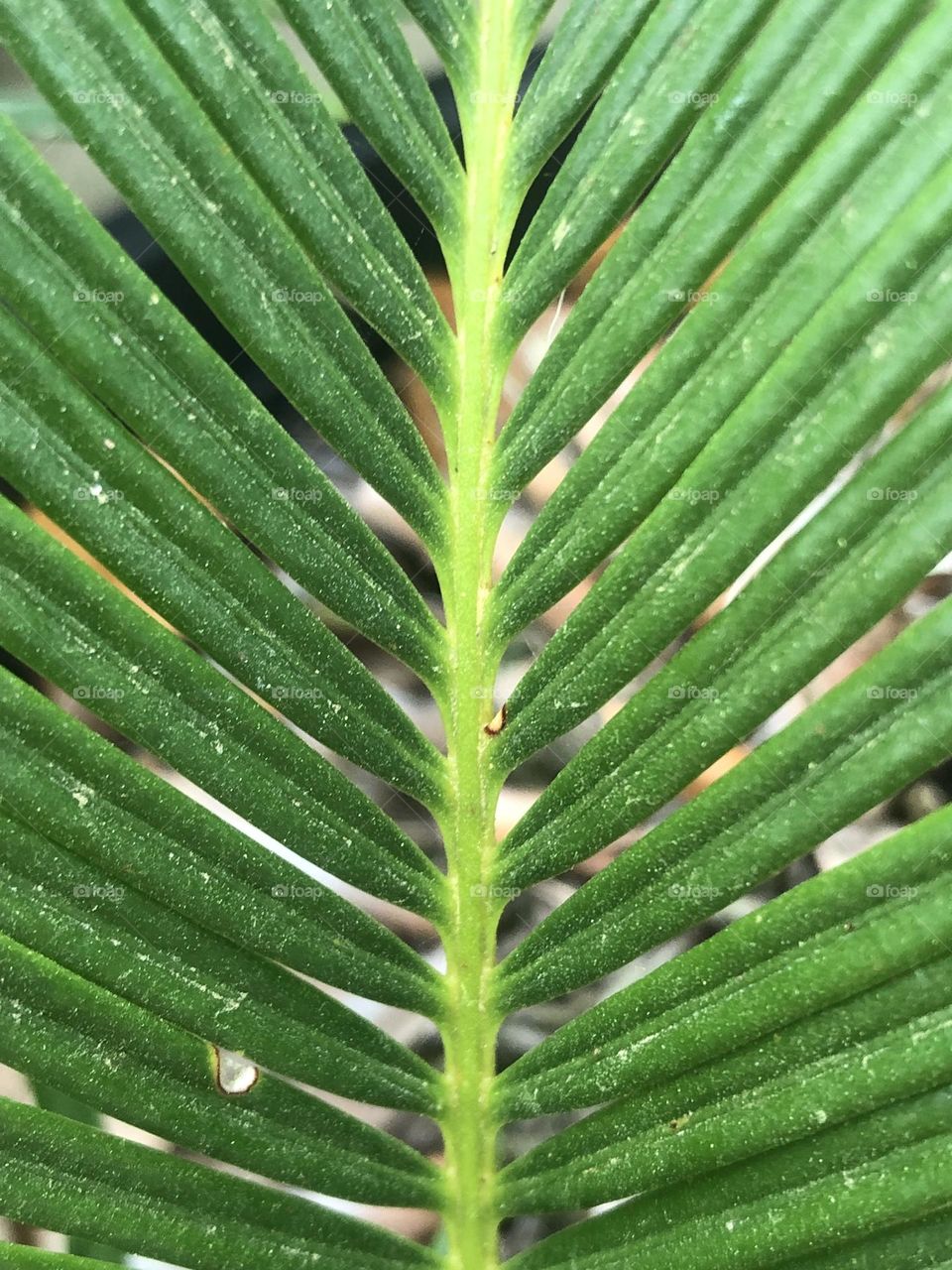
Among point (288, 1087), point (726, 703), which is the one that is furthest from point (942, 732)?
point (288, 1087)

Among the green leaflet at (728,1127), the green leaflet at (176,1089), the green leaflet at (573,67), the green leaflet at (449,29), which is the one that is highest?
the green leaflet at (449,29)

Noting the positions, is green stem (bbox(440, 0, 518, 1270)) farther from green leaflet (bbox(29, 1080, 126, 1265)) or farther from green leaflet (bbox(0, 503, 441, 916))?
green leaflet (bbox(29, 1080, 126, 1265))

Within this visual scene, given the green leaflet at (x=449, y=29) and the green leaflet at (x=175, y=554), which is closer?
the green leaflet at (x=175, y=554)

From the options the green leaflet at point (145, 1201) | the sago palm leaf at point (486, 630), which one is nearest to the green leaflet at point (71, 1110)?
the sago palm leaf at point (486, 630)

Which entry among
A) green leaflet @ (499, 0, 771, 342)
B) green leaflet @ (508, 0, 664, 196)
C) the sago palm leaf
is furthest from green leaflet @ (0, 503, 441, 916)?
green leaflet @ (508, 0, 664, 196)

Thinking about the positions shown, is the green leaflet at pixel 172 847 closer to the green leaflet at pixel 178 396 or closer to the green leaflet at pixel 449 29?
the green leaflet at pixel 178 396

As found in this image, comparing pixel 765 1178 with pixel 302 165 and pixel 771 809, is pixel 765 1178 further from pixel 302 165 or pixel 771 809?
pixel 302 165

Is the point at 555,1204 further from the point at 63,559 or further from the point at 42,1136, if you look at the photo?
the point at 63,559
